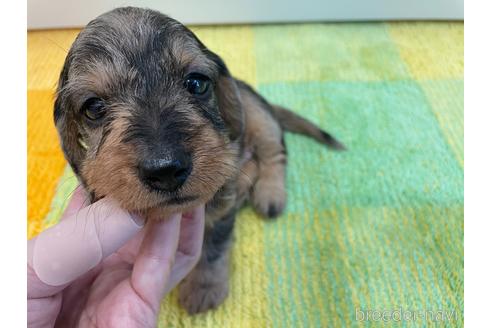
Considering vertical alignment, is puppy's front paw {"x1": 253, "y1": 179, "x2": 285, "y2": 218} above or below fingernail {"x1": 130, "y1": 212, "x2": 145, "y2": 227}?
below

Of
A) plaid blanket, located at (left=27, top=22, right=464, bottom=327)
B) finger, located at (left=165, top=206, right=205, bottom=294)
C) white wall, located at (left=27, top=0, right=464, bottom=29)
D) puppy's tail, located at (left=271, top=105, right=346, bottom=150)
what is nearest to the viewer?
white wall, located at (left=27, top=0, right=464, bottom=29)

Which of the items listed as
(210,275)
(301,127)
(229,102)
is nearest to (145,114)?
(229,102)

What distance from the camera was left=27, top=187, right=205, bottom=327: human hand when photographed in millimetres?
1114

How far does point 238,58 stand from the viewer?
2477mm

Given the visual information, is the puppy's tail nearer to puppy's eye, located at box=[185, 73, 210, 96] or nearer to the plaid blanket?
the plaid blanket

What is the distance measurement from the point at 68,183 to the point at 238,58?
3.58 ft

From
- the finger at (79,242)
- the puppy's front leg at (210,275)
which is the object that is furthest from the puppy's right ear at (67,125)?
the puppy's front leg at (210,275)

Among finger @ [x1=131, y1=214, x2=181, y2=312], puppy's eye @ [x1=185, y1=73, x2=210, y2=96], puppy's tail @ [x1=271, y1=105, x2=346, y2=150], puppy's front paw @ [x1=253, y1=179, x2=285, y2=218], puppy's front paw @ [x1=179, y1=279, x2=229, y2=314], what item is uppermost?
puppy's eye @ [x1=185, y1=73, x2=210, y2=96]

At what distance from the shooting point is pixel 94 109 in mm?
1303

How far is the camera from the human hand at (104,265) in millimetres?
1114

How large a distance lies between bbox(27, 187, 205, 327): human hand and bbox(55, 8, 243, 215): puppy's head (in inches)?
3.3

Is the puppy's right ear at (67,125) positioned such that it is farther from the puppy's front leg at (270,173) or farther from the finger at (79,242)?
the puppy's front leg at (270,173)

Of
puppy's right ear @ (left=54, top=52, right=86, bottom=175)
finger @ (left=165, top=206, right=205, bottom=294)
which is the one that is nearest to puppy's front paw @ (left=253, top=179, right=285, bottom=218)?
finger @ (left=165, top=206, right=205, bottom=294)

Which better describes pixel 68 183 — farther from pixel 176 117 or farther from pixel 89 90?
pixel 176 117
